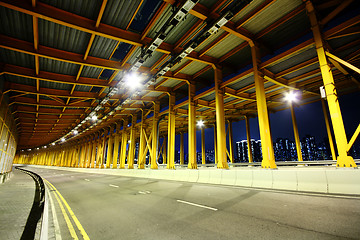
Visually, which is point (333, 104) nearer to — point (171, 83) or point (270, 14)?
point (270, 14)

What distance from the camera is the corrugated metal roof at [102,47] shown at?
11125mm

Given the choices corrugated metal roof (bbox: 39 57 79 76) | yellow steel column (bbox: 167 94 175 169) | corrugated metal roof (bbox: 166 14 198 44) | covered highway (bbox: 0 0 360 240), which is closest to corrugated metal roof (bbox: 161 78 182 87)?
covered highway (bbox: 0 0 360 240)

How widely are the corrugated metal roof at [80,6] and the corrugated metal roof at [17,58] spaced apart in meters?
6.31

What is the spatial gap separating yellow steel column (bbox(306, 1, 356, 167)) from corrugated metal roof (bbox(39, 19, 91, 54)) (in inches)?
517

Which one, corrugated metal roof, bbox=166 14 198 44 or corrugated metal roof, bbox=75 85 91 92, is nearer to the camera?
corrugated metal roof, bbox=166 14 198 44

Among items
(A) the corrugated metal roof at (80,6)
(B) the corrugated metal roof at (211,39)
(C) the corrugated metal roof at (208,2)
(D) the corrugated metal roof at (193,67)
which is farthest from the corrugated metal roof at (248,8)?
(A) the corrugated metal roof at (80,6)

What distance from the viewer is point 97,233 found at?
13.8 feet

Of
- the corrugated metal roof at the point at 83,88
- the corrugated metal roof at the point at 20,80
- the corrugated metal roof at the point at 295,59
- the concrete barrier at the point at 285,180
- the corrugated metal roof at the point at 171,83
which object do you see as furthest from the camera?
the corrugated metal roof at the point at 171,83

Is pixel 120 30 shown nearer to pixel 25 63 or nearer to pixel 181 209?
pixel 25 63

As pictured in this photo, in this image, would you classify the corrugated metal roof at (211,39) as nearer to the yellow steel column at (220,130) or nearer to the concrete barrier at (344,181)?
the yellow steel column at (220,130)

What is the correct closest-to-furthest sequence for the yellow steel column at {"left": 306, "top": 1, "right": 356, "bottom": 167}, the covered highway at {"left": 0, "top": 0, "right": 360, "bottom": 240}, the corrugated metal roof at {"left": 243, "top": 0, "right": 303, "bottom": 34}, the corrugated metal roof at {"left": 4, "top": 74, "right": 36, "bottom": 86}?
the covered highway at {"left": 0, "top": 0, "right": 360, "bottom": 240} < the yellow steel column at {"left": 306, "top": 1, "right": 356, "bottom": 167} < the corrugated metal roof at {"left": 243, "top": 0, "right": 303, "bottom": 34} < the corrugated metal roof at {"left": 4, "top": 74, "right": 36, "bottom": 86}

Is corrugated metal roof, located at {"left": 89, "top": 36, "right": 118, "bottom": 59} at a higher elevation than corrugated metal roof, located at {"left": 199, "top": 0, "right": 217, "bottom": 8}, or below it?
below

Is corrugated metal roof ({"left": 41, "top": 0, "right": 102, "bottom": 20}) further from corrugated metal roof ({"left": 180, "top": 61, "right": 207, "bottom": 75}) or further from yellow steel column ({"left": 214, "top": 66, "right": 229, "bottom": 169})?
yellow steel column ({"left": 214, "top": 66, "right": 229, "bottom": 169})

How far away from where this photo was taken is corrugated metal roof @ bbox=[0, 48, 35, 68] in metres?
11.9
